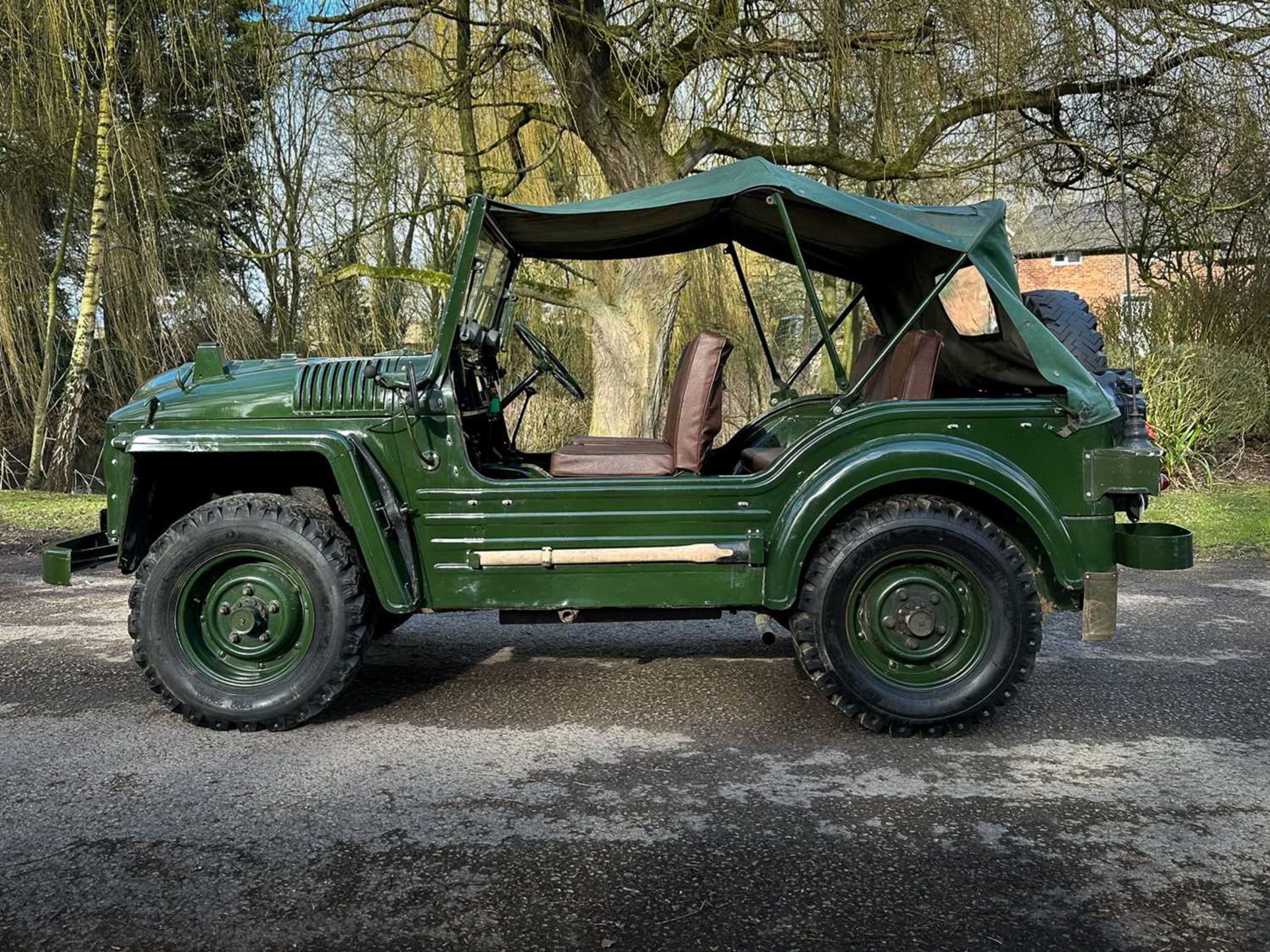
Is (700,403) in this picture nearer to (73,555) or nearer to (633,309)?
(73,555)

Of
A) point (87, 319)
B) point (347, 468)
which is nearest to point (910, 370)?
point (347, 468)

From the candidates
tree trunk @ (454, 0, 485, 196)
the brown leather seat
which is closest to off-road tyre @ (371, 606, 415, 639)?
the brown leather seat

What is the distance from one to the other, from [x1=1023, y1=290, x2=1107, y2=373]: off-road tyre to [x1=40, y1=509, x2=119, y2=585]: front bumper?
416 centimetres

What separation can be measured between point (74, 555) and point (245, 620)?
2.64 ft

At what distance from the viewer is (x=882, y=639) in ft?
13.0

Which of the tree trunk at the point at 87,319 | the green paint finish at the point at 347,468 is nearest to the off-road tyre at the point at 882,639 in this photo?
the green paint finish at the point at 347,468

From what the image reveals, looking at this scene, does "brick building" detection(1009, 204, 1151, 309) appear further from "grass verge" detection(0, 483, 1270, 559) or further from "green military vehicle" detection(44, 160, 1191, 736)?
"green military vehicle" detection(44, 160, 1191, 736)

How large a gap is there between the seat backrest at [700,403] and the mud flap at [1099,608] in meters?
1.66

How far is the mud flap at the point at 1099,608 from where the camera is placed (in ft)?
12.8

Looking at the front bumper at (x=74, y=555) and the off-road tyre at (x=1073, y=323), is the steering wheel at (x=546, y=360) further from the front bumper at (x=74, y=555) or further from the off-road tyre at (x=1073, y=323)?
the off-road tyre at (x=1073, y=323)

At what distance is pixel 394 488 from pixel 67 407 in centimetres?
1041

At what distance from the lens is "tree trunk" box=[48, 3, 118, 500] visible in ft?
37.3

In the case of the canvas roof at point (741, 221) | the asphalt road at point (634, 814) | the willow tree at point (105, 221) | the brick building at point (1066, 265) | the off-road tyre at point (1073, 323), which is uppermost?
the brick building at point (1066, 265)

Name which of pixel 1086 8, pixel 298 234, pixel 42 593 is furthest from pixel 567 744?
pixel 298 234
